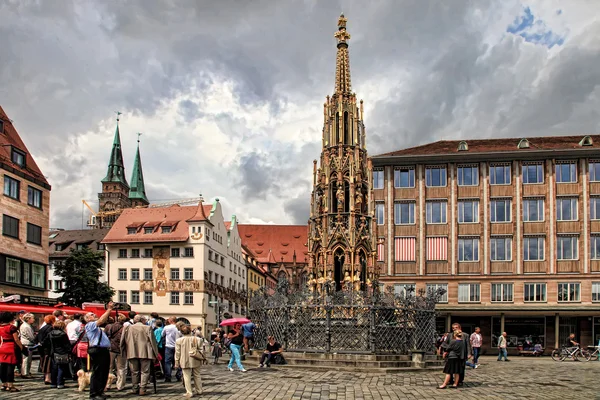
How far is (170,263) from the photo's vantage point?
217 ft

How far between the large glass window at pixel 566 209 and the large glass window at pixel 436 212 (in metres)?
7.80

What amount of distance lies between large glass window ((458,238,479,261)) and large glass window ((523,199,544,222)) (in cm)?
388

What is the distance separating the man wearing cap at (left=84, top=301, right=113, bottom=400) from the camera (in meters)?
14.1

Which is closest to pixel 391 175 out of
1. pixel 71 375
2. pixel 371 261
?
pixel 371 261

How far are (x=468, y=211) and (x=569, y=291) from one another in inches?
347

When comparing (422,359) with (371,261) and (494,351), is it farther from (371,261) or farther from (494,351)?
(494,351)

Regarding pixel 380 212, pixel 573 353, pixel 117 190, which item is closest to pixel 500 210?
pixel 380 212

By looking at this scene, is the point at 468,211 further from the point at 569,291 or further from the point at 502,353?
the point at 502,353

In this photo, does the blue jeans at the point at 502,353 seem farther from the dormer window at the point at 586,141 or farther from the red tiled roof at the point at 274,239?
the red tiled roof at the point at 274,239

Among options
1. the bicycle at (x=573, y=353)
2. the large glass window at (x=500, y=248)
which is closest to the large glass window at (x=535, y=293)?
the large glass window at (x=500, y=248)

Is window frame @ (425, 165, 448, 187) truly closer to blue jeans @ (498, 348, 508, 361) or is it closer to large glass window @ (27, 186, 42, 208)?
blue jeans @ (498, 348, 508, 361)

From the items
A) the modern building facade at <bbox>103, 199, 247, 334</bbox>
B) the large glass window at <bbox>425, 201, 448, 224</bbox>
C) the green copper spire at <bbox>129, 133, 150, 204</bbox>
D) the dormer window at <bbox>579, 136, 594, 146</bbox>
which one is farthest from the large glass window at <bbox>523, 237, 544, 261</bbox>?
the green copper spire at <bbox>129, 133, 150, 204</bbox>

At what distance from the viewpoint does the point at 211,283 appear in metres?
67.1

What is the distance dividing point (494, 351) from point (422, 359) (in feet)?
95.6
